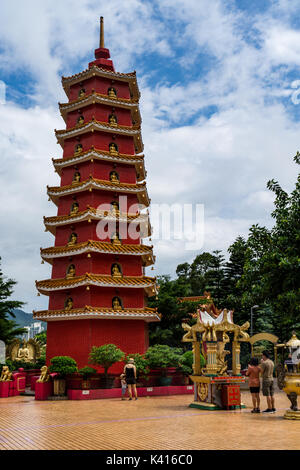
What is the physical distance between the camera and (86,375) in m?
21.6

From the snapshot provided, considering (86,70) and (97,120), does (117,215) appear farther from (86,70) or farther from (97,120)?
(86,70)

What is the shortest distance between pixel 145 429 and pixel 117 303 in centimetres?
1505

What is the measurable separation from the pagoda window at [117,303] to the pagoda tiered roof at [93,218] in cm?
479

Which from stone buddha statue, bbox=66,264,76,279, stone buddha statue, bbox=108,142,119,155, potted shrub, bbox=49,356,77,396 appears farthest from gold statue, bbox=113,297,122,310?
stone buddha statue, bbox=108,142,119,155

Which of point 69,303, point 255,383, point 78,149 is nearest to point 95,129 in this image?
point 78,149

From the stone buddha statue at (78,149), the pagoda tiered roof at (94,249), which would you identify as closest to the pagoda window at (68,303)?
the pagoda tiered roof at (94,249)

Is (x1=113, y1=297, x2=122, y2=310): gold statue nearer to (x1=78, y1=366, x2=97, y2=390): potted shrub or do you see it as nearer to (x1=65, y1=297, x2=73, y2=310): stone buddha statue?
(x1=65, y1=297, x2=73, y2=310): stone buddha statue

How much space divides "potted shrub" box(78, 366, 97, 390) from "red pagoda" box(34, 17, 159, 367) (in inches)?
78.4

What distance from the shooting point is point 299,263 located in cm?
2005

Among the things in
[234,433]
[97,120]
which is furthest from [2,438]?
[97,120]

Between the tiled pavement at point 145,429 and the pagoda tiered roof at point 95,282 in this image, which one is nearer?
the tiled pavement at point 145,429

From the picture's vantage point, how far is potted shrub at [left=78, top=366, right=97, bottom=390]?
67.9ft

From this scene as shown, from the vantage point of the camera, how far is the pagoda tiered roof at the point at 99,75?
96.9ft

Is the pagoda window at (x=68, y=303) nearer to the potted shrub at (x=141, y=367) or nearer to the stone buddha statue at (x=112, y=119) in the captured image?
the potted shrub at (x=141, y=367)
